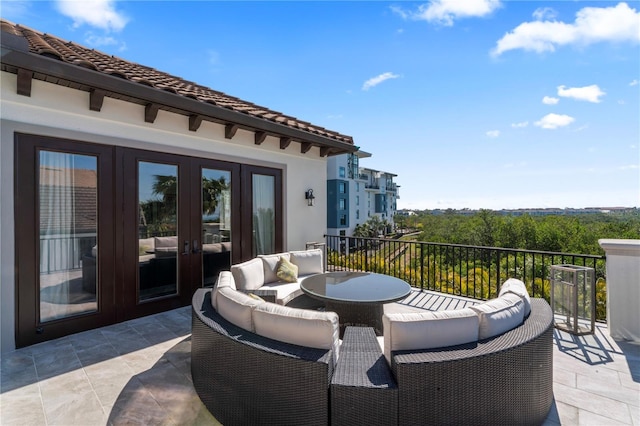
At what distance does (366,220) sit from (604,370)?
3401 cm

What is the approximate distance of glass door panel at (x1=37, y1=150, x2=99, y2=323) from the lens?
10.9 ft

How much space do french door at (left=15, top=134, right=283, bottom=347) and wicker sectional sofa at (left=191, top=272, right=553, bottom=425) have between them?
248 centimetres

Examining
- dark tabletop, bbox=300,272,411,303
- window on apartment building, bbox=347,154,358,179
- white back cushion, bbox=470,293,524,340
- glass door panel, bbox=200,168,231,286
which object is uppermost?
window on apartment building, bbox=347,154,358,179

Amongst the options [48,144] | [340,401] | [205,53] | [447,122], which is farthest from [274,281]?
[447,122]

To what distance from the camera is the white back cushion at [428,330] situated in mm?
1745

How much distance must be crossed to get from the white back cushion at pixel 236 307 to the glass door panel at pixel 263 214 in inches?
126

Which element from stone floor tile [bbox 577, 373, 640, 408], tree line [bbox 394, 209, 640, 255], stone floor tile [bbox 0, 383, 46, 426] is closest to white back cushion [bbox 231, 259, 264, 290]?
stone floor tile [bbox 0, 383, 46, 426]

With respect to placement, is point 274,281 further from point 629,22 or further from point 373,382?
point 629,22

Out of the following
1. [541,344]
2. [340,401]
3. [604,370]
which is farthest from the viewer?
[604,370]

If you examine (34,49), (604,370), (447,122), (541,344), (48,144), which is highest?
(447,122)

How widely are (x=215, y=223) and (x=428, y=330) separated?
4.06 meters

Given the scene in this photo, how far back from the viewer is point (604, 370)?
2682 mm

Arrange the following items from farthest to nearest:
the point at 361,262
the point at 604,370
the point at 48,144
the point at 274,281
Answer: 1. the point at 361,262
2. the point at 274,281
3. the point at 48,144
4. the point at 604,370

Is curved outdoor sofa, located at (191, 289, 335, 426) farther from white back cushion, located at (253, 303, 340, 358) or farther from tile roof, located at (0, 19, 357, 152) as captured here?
tile roof, located at (0, 19, 357, 152)
